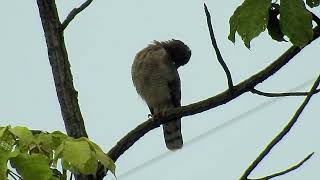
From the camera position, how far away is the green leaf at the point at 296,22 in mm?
2285

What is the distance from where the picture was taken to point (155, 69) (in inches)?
315

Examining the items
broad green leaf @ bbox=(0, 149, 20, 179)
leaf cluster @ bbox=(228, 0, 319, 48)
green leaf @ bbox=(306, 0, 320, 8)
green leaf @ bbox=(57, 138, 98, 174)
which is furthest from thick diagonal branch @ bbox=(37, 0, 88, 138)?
green leaf @ bbox=(306, 0, 320, 8)

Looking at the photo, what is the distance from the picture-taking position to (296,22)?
7.52ft

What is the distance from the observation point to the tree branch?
2910 millimetres

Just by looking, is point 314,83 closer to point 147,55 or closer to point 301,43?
point 301,43

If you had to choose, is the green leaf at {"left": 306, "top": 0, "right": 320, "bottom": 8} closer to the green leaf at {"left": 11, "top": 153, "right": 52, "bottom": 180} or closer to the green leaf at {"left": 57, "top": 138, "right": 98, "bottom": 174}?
the green leaf at {"left": 57, "top": 138, "right": 98, "bottom": 174}

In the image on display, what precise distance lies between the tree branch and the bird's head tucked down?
4.67m

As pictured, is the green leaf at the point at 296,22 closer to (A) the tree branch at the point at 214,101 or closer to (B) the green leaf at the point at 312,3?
(B) the green leaf at the point at 312,3

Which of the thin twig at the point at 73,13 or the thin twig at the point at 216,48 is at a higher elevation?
the thin twig at the point at 73,13

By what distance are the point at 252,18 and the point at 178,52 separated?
623cm

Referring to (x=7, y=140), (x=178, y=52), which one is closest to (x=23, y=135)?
(x=7, y=140)

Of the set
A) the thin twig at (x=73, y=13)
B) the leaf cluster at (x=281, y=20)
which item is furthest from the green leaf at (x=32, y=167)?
the thin twig at (x=73, y=13)

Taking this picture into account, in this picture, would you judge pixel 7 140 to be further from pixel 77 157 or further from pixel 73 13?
pixel 73 13

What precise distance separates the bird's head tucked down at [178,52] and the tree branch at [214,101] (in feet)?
15.3
